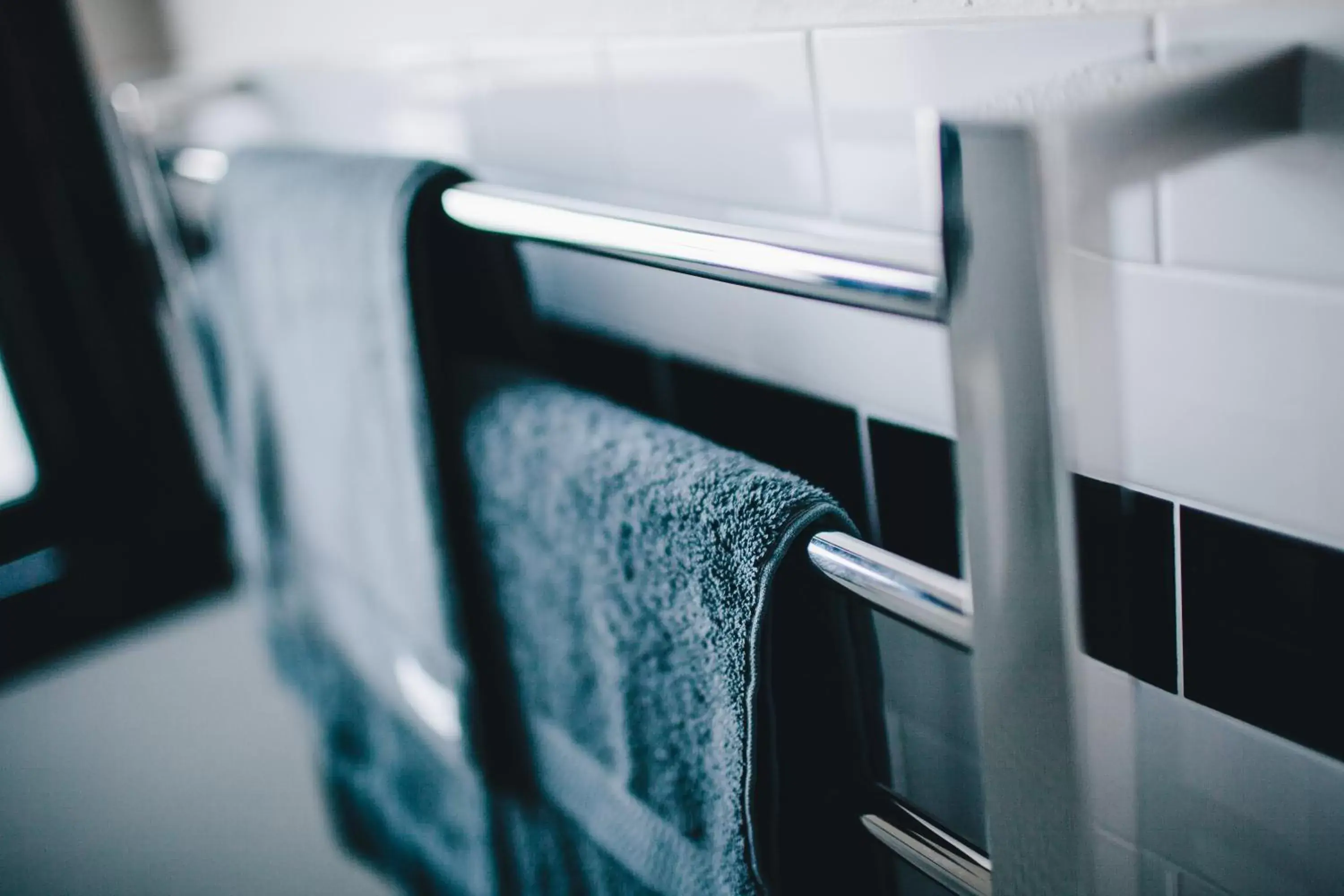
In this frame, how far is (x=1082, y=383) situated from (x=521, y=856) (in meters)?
0.45

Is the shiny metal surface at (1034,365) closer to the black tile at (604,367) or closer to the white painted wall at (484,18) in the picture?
the white painted wall at (484,18)

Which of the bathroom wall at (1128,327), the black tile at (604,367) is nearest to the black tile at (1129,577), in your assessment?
the bathroom wall at (1128,327)

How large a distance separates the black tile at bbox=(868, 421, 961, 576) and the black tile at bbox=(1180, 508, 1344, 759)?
0.11 metres

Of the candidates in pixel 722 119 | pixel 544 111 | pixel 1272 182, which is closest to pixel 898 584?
pixel 1272 182

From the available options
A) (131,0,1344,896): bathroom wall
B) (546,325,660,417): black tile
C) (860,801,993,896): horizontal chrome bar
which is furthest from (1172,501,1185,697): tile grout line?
(546,325,660,417): black tile

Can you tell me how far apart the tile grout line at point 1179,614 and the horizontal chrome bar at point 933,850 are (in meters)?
0.11

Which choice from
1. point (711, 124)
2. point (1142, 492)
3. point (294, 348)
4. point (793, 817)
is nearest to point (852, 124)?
point (711, 124)

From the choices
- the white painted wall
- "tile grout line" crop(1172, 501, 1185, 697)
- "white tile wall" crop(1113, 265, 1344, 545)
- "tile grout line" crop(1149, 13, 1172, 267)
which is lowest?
"tile grout line" crop(1172, 501, 1185, 697)

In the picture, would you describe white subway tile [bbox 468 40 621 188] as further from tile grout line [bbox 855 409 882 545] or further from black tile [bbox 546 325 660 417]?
tile grout line [bbox 855 409 882 545]

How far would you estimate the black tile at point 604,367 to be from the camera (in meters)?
0.65

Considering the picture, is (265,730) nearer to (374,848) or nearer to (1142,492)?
(374,848)

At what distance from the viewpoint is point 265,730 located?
116cm

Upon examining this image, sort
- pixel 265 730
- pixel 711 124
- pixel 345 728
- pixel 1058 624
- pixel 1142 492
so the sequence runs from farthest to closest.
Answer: pixel 265 730, pixel 345 728, pixel 711 124, pixel 1142 492, pixel 1058 624

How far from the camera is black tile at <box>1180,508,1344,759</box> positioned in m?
0.37
